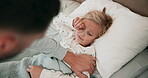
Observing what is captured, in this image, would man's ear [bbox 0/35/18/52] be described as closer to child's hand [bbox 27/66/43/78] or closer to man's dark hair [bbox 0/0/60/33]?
man's dark hair [bbox 0/0/60/33]

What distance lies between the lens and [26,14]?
49 cm

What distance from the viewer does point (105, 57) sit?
1.22 metres

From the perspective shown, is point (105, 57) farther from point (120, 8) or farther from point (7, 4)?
point (7, 4)

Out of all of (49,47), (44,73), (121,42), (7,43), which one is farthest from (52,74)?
(7,43)

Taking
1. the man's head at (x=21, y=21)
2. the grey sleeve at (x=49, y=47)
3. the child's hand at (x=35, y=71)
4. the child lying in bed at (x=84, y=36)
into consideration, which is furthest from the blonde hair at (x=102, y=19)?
the man's head at (x=21, y=21)

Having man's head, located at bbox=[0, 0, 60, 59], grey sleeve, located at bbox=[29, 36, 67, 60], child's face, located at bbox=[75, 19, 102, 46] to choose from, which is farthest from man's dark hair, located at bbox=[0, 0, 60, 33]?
child's face, located at bbox=[75, 19, 102, 46]

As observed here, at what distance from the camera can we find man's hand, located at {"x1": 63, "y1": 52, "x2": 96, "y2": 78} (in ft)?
4.09

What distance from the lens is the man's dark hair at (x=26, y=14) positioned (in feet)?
1.53

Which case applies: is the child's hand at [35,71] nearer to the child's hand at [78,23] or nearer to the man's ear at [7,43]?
the child's hand at [78,23]

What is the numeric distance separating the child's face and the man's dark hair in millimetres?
799

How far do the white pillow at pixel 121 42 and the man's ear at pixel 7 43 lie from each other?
756 millimetres

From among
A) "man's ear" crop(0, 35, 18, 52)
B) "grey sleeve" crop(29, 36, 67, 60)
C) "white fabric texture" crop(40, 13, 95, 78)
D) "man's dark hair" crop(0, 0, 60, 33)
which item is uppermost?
"man's dark hair" crop(0, 0, 60, 33)

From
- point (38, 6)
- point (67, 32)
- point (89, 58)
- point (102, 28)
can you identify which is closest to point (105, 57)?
point (89, 58)

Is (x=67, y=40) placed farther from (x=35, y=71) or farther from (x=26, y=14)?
(x=26, y=14)
